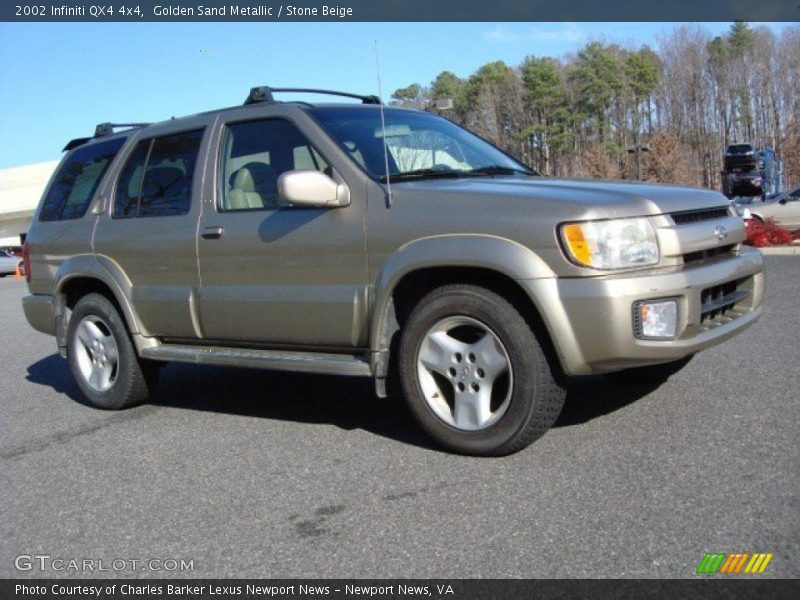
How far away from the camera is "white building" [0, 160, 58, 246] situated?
181 ft

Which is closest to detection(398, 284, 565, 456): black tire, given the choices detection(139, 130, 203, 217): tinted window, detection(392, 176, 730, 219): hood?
detection(392, 176, 730, 219): hood

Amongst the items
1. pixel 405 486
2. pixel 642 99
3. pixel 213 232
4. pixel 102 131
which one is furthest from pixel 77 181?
pixel 642 99

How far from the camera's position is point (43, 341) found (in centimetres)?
1034

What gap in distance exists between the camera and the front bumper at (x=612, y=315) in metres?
3.85

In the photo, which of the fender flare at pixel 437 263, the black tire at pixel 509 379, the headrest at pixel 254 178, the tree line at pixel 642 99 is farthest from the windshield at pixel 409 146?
the tree line at pixel 642 99

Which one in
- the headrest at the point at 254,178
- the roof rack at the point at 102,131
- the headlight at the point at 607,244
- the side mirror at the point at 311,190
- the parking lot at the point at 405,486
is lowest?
the parking lot at the point at 405,486

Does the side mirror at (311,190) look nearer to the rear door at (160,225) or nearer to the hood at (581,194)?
the hood at (581,194)

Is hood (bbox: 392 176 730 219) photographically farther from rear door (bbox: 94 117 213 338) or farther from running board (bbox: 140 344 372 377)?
rear door (bbox: 94 117 213 338)

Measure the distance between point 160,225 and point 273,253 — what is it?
1093mm

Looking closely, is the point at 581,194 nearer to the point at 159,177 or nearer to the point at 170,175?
the point at 170,175

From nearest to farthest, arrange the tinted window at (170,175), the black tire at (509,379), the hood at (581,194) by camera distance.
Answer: the hood at (581,194), the black tire at (509,379), the tinted window at (170,175)

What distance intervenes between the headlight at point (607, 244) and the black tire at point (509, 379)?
46 cm

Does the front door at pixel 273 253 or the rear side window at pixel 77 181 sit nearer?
the front door at pixel 273 253

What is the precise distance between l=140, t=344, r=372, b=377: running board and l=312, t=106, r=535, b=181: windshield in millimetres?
1037
